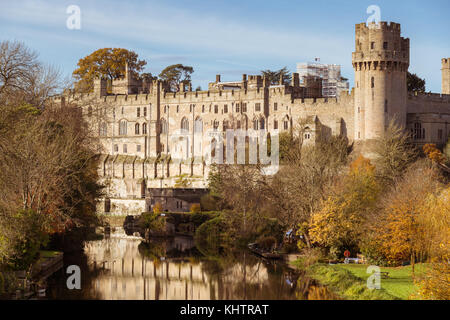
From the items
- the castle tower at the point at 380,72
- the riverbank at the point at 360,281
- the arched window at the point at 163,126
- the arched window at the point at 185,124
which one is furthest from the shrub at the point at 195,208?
the riverbank at the point at 360,281

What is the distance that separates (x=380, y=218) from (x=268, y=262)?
284 inches

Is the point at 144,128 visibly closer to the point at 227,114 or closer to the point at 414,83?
the point at 227,114

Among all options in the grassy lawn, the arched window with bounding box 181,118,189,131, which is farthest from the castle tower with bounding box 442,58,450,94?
the grassy lawn

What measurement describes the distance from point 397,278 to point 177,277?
10720 millimetres

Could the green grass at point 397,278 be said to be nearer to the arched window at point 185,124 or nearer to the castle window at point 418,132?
the castle window at point 418,132

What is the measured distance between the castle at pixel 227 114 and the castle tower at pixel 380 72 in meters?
0.08

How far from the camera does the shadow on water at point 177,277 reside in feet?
101

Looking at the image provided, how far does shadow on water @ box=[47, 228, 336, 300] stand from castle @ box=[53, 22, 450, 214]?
13.7m

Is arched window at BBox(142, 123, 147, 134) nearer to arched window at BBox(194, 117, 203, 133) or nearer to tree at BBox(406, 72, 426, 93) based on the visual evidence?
arched window at BBox(194, 117, 203, 133)

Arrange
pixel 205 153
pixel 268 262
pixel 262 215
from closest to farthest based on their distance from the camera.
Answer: pixel 268 262
pixel 262 215
pixel 205 153

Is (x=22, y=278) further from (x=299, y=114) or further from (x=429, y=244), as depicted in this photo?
(x=299, y=114)

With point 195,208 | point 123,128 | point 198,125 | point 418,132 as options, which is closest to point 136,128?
point 123,128

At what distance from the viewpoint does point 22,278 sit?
29.3 m
